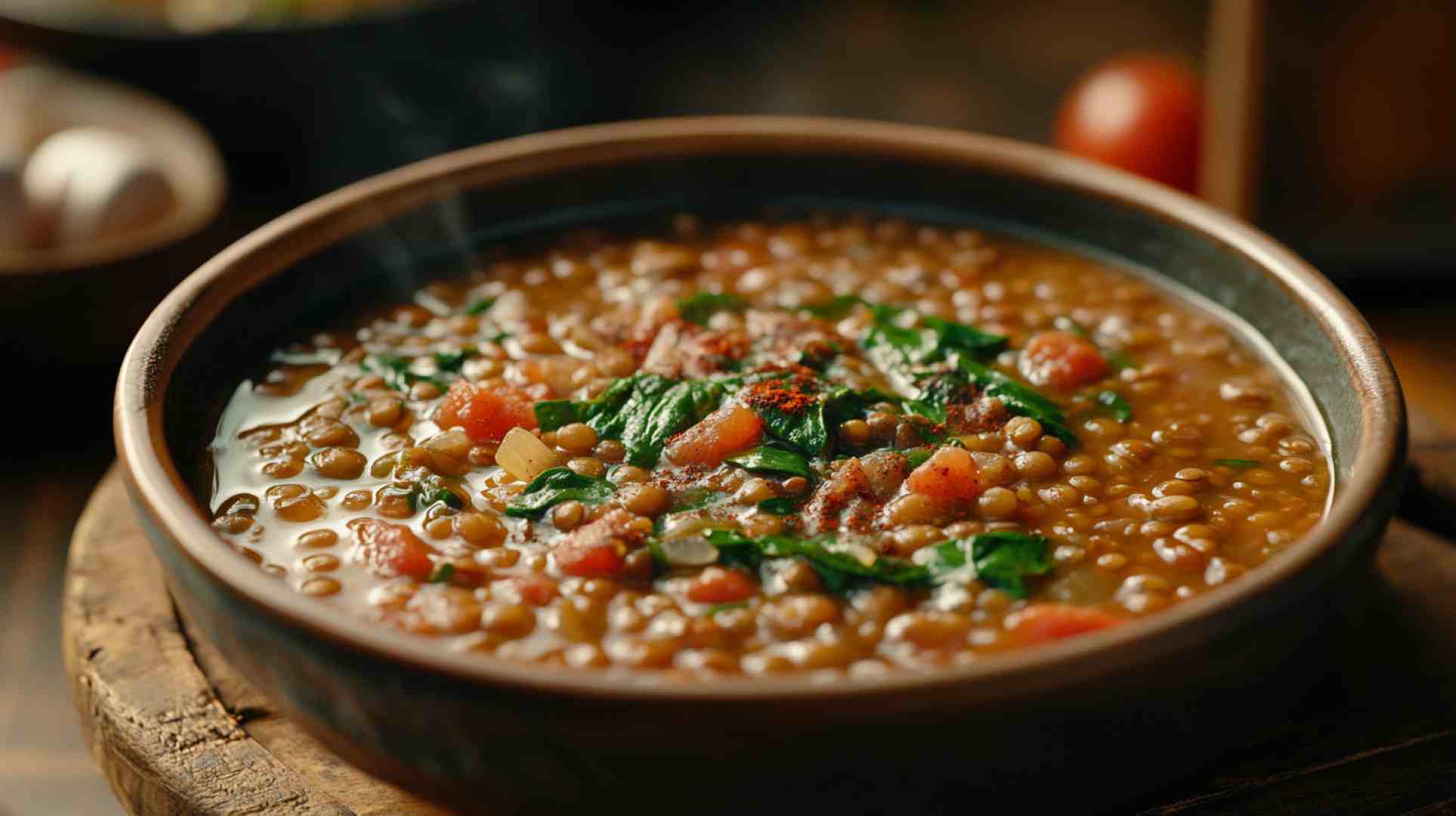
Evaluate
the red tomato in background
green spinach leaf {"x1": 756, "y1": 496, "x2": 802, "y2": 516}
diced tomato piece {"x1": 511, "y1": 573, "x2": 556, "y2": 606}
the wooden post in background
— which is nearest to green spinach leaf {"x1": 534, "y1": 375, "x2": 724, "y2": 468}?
green spinach leaf {"x1": 756, "y1": 496, "x2": 802, "y2": 516}

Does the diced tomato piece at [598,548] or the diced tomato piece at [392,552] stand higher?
the diced tomato piece at [598,548]

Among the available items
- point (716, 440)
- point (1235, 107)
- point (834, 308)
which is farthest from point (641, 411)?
point (1235, 107)

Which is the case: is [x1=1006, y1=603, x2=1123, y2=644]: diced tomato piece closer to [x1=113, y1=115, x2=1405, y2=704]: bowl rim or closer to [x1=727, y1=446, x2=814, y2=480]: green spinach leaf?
[x1=113, y1=115, x2=1405, y2=704]: bowl rim

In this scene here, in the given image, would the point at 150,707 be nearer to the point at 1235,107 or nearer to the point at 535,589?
the point at 535,589

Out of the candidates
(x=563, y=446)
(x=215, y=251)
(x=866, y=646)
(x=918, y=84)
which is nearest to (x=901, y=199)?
(x=563, y=446)

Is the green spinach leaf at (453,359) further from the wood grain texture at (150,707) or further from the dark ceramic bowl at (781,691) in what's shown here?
the wood grain texture at (150,707)

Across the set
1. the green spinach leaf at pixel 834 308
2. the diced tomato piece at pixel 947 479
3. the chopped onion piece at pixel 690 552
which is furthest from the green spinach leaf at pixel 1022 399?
the chopped onion piece at pixel 690 552
